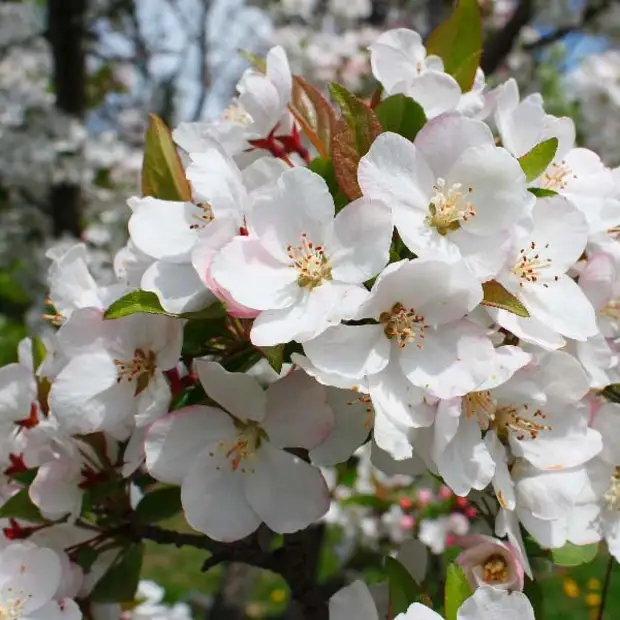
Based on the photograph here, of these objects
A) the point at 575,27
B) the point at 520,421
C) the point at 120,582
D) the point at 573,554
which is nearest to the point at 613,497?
the point at 573,554

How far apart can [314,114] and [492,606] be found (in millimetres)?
616

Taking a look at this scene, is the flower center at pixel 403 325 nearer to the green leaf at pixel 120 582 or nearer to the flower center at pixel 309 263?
the flower center at pixel 309 263

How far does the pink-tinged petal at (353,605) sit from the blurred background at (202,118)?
1582 mm

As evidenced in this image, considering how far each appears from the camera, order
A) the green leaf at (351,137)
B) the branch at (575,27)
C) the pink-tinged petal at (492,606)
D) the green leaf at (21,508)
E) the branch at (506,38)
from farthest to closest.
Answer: the branch at (575,27) < the branch at (506,38) < the green leaf at (21,508) < the green leaf at (351,137) < the pink-tinged petal at (492,606)

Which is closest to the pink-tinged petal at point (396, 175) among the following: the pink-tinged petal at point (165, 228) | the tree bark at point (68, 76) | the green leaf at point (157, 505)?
the pink-tinged petal at point (165, 228)

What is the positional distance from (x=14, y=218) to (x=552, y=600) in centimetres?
323

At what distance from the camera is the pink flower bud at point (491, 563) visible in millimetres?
812

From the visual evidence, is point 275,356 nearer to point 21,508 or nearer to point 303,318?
point 303,318

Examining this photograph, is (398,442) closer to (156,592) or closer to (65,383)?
(65,383)

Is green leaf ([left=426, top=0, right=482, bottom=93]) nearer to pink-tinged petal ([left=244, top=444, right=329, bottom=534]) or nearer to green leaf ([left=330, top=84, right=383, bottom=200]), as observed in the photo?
green leaf ([left=330, top=84, right=383, bottom=200])

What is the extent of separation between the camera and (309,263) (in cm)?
80

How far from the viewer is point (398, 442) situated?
72 cm

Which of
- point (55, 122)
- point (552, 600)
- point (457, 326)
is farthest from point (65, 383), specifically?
point (552, 600)

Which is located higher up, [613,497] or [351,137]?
[351,137]
